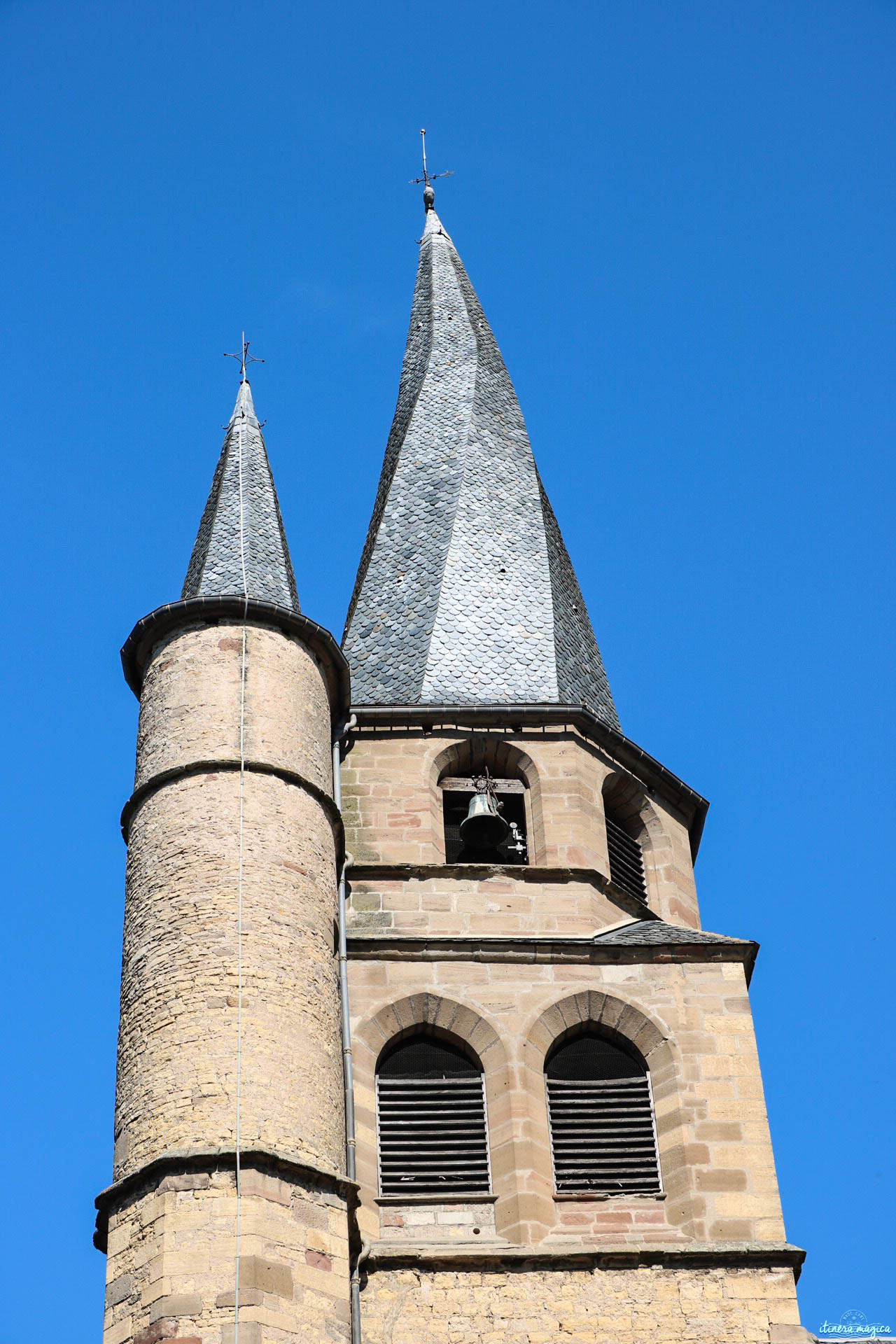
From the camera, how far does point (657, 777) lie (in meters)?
22.6

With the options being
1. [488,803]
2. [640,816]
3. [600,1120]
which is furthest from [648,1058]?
[640,816]

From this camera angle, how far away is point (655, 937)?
64.8 feet

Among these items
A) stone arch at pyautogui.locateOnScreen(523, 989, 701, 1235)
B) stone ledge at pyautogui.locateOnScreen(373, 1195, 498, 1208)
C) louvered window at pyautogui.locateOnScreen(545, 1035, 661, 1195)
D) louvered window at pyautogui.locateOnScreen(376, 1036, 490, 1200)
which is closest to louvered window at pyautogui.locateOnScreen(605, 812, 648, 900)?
stone arch at pyautogui.locateOnScreen(523, 989, 701, 1235)

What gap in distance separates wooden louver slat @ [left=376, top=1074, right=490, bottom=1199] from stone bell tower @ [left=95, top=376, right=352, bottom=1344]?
47.0 inches

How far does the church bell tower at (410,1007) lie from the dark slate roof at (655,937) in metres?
0.04

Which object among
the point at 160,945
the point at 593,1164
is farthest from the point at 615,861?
the point at 160,945

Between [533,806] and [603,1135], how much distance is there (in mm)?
3759

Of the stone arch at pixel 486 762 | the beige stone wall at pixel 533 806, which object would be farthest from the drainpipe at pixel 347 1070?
the stone arch at pixel 486 762

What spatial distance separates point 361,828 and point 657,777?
302 cm

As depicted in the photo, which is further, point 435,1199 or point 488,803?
point 488,803

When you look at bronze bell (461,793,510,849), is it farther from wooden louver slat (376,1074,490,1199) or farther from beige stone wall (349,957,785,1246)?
wooden louver slat (376,1074,490,1199)

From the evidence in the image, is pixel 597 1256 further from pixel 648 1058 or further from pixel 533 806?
pixel 533 806

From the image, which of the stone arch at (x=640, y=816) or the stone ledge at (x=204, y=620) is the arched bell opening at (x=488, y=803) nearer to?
the stone arch at (x=640, y=816)

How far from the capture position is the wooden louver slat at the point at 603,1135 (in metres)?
18.2
